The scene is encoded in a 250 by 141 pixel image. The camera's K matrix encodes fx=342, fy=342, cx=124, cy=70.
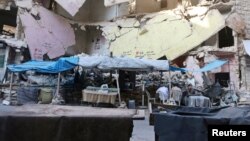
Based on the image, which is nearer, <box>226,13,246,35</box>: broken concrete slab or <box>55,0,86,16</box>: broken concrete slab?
<box>226,13,246,35</box>: broken concrete slab

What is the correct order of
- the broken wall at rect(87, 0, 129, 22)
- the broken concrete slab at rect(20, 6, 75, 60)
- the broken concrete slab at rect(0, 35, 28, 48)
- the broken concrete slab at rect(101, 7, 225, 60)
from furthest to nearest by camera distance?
the broken wall at rect(87, 0, 129, 22), the broken concrete slab at rect(20, 6, 75, 60), the broken concrete slab at rect(101, 7, 225, 60), the broken concrete slab at rect(0, 35, 28, 48)

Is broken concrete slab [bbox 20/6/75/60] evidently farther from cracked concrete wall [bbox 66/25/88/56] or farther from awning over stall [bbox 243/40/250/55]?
awning over stall [bbox 243/40/250/55]

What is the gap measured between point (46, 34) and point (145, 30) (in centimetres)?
752

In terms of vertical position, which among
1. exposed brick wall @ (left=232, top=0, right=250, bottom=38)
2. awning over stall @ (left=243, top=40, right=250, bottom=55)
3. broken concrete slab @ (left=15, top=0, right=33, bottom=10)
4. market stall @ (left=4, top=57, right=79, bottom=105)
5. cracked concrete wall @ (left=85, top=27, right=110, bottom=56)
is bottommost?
market stall @ (left=4, top=57, right=79, bottom=105)

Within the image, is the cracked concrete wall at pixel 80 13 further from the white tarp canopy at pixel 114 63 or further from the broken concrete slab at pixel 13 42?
the white tarp canopy at pixel 114 63

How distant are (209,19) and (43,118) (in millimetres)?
20879

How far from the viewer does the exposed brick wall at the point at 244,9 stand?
2227 centimetres

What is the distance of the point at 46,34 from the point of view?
84.4ft

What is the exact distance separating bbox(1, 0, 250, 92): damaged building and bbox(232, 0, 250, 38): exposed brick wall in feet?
0.21

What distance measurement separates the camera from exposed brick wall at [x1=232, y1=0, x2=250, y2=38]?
22.3 m

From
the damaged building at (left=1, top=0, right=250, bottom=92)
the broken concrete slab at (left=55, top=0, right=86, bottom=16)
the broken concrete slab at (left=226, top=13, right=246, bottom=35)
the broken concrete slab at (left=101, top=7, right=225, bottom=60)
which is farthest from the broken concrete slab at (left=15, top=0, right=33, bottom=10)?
the broken concrete slab at (left=226, top=13, right=246, bottom=35)

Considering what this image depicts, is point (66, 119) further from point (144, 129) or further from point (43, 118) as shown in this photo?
point (144, 129)

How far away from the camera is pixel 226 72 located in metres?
21.6

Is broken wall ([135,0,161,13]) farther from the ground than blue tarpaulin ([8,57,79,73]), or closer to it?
farther from the ground
